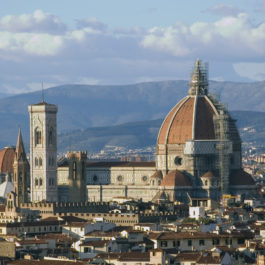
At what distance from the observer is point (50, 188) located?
177000mm

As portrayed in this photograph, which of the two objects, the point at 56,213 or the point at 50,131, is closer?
the point at 56,213

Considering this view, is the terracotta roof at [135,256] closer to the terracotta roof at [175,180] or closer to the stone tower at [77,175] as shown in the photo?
the terracotta roof at [175,180]

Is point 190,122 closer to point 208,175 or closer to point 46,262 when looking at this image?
point 208,175

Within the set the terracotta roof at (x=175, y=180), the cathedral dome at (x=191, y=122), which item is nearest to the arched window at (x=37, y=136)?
the cathedral dome at (x=191, y=122)

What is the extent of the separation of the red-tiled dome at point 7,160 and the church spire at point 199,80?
2459cm

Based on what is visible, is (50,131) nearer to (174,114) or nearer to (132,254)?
(174,114)

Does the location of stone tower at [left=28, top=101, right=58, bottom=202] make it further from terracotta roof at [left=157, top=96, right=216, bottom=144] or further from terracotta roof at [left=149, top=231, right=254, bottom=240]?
terracotta roof at [left=149, top=231, right=254, bottom=240]

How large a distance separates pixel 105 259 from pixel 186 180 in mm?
85015

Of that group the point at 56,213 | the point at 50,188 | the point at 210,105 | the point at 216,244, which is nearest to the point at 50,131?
the point at 50,188

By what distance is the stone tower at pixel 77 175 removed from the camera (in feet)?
575

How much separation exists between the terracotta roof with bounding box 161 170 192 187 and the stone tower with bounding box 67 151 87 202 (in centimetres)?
909

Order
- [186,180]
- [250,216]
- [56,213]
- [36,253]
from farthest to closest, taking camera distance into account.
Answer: [186,180] → [56,213] → [250,216] → [36,253]

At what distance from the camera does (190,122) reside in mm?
177500

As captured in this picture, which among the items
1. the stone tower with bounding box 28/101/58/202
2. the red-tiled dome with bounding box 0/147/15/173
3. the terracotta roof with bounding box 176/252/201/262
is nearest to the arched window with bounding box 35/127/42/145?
the stone tower with bounding box 28/101/58/202
